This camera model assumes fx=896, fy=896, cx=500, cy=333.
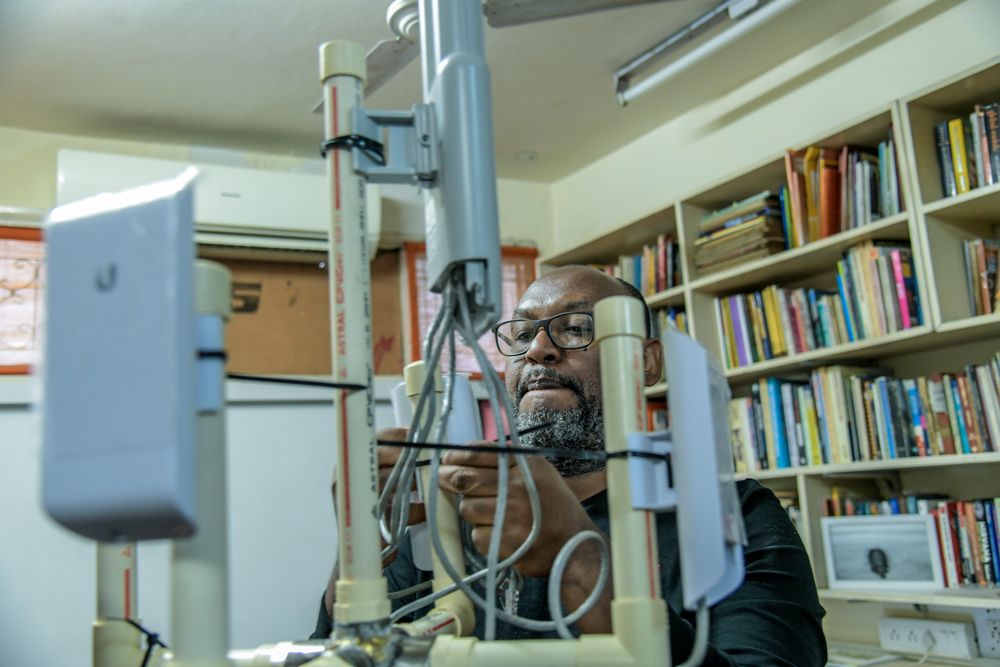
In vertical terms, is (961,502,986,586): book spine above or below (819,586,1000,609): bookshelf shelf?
above

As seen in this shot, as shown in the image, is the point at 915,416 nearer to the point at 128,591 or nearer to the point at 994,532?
the point at 994,532

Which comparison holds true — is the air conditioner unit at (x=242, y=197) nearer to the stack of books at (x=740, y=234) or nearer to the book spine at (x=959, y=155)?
the stack of books at (x=740, y=234)

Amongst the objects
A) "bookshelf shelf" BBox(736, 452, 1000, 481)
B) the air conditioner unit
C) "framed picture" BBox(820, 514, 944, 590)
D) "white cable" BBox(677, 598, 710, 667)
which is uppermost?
the air conditioner unit

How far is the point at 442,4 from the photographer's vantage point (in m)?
0.67

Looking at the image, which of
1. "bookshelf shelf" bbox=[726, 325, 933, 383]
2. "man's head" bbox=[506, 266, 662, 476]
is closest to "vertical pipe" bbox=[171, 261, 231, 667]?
"man's head" bbox=[506, 266, 662, 476]

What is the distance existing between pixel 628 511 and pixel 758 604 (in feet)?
2.11

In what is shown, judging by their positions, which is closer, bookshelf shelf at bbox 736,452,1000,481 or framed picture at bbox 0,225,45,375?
bookshelf shelf at bbox 736,452,1000,481

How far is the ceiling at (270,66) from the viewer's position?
2.37 metres

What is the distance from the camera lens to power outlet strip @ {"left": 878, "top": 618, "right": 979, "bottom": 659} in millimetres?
2197

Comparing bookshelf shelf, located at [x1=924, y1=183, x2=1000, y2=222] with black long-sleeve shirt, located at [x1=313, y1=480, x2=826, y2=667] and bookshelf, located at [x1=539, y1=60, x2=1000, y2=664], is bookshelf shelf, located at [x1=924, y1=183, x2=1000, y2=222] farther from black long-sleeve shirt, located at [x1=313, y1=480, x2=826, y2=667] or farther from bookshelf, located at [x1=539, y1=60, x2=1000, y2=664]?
black long-sleeve shirt, located at [x1=313, y1=480, x2=826, y2=667]

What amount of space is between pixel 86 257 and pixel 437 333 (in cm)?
26

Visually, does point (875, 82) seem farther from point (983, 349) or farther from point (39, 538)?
point (39, 538)

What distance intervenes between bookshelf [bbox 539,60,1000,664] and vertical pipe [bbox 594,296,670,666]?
162 cm

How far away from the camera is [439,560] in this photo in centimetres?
70
